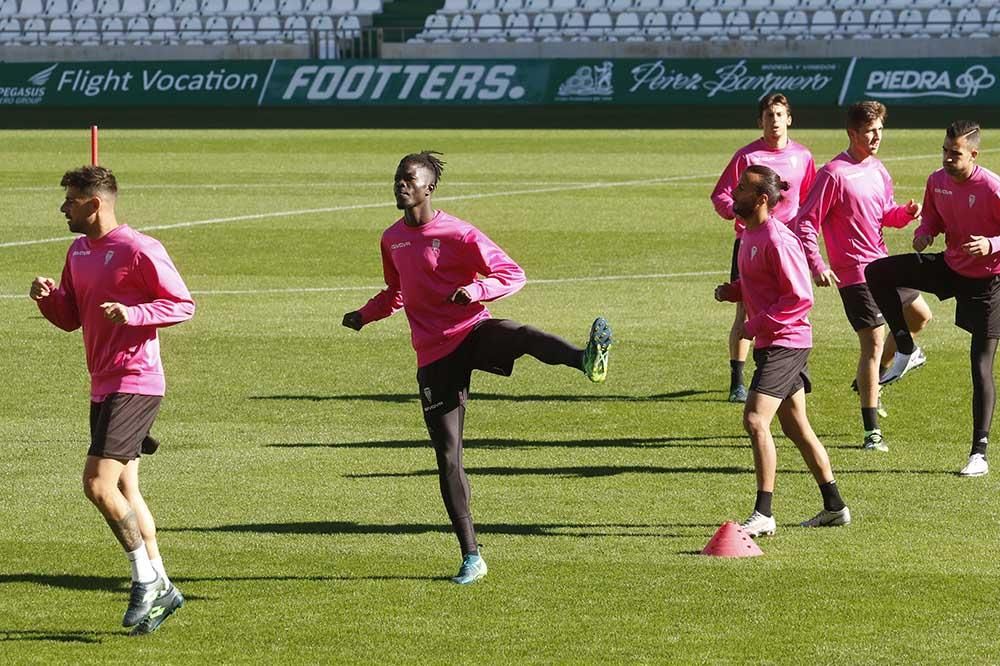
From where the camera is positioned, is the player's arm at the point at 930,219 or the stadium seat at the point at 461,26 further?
the stadium seat at the point at 461,26

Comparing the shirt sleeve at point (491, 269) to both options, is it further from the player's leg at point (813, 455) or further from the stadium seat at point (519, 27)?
the stadium seat at point (519, 27)

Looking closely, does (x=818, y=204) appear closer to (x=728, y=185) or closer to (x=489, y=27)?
(x=728, y=185)

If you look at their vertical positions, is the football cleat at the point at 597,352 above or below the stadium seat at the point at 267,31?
above

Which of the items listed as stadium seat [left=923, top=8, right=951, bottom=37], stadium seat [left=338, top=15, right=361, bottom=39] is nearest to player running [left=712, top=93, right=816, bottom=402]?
stadium seat [left=923, top=8, right=951, bottom=37]

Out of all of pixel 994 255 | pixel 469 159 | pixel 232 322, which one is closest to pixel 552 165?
pixel 469 159

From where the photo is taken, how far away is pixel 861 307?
12320 millimetres

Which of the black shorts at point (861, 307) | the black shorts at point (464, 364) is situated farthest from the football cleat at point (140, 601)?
the black shorts at point (861, 307)

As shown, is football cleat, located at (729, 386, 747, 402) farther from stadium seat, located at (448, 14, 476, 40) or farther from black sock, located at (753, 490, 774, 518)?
stadium seat, located at (448, 14, 476, 40)

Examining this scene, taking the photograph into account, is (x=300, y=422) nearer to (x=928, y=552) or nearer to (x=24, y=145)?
(x=928, y=552)

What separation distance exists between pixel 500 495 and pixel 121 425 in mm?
3223

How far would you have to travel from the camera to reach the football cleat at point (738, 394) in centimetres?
1393

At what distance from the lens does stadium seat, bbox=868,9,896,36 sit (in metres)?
47.9

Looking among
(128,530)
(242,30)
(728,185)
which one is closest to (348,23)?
(242,30)

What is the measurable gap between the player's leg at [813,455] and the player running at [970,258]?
1562 mm
